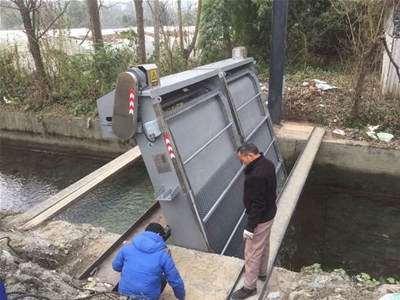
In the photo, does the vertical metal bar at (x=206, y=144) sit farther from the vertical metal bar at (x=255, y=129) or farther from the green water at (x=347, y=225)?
the green water at (x=347, y=225)

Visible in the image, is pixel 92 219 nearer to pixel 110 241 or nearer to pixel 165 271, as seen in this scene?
pixel 110 241

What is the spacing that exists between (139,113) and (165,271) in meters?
1.59

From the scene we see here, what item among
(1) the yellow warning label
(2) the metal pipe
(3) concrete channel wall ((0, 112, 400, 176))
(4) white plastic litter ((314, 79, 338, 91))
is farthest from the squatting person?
(4) white plastic litter ((314, 79, 338, 91))

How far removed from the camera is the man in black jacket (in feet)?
9.61

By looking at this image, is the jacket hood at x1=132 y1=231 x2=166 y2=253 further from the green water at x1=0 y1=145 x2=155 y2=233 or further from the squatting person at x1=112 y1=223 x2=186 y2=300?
the green water at x1=0 y1=145 x2=155 y2=233

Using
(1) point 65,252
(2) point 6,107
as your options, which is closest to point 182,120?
(1) point 65,252

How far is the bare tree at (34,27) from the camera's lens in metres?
9.36

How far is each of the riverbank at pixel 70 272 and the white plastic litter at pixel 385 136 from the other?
14.5ft

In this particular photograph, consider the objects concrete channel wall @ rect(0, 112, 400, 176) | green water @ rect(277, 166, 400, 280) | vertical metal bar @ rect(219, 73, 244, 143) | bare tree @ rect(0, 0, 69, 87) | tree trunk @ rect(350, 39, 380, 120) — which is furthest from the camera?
bare tree @ rect(0, 0, 69, 87)

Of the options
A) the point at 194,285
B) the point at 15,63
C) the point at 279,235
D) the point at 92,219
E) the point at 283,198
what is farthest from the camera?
the point at 15,63

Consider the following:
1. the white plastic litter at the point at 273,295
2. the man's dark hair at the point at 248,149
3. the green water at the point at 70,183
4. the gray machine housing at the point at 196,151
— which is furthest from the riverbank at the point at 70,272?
the green water at the point at 70,183

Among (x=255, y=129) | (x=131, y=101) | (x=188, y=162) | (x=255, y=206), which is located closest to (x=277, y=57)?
(x=255, y=129)

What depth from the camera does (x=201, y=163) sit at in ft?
14.5

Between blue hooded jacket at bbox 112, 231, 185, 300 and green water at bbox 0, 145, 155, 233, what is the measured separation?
2849 millimetres
